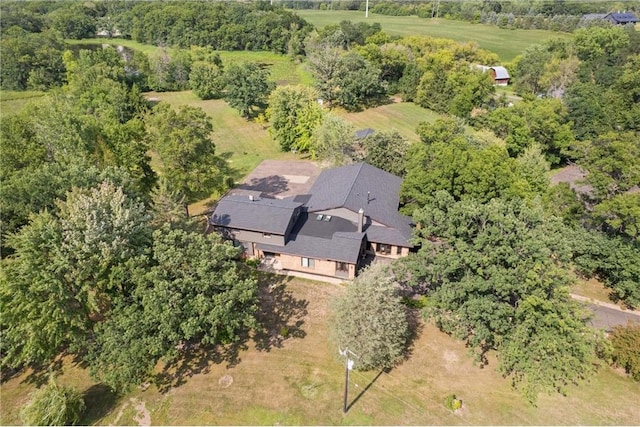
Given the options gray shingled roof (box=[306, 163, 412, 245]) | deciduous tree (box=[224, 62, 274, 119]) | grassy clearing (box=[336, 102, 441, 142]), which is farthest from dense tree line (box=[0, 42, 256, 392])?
grassy clearing (box=[336, 102, 441, 142])

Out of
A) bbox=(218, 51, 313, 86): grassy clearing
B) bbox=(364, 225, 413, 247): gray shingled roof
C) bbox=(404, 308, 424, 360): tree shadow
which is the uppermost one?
bbox=(218, 51, 313, 86): grassy clearing

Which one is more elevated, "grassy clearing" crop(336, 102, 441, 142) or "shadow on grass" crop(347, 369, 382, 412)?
"grassy clearing" crop(336, 102, 441, 142)

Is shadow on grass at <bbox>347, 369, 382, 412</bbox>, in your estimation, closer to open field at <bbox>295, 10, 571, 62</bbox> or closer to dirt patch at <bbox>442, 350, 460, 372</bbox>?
dirt patch at <bbox>442, 350, 460, 372</bbox>

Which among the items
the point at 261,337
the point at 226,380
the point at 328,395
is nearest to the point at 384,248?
the point at 261,337

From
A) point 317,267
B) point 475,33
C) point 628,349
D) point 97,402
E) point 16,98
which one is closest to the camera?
point 97,402

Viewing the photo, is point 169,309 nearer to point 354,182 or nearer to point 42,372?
point 42,372

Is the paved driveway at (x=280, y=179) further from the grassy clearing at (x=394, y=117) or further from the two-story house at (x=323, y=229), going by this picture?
the grassy clearing at (x=394, y=117)
